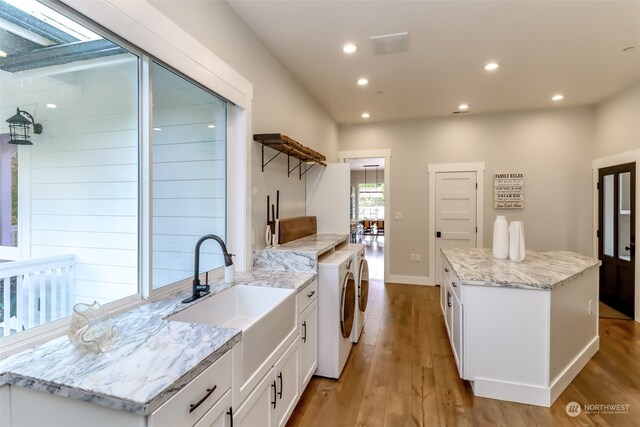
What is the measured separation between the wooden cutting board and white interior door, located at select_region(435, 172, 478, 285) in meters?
2.49

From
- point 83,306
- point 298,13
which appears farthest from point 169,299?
point 298,13

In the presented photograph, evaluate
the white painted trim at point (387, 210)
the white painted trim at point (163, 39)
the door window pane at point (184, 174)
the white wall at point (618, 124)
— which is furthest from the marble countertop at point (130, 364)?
the white wall at point (618, 124)

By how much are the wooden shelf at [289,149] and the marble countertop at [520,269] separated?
1784 millimetres

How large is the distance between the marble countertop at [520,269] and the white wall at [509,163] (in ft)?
6.88

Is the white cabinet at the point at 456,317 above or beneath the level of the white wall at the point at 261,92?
beneath

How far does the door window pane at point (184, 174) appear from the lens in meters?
1.88

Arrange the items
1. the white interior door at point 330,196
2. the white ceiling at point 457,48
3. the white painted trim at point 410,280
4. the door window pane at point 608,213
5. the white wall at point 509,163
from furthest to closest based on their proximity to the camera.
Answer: the white painted trim at point 410,280 < the white wall at point 509,163 < the door window pane at point 608,213 < the white interior door at point 330,196 < the white ceiling at point 457,48

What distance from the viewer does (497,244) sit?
292 cm

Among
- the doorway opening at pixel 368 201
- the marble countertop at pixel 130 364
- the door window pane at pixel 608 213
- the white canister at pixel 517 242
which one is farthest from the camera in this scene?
the doorway opening at pixel 368 201

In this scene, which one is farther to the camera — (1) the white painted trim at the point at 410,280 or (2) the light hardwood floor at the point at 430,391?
(1) the white painted trim at the point at 410,280

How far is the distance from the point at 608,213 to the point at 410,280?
293cm

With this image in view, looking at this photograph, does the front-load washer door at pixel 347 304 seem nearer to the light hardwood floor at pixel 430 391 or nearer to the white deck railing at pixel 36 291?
the light hardwood floor at pixel 430 391

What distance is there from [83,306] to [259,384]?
0.83 meters

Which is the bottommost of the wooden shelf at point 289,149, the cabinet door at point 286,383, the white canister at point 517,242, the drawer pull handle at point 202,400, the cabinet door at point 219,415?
the cabinet door at point 286,383
